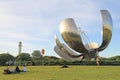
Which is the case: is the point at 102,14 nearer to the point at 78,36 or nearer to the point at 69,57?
the point at 78,36

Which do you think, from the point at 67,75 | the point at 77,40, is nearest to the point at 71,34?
the point at 77,40

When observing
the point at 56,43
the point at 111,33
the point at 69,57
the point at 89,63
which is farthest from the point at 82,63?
the point at 111,33

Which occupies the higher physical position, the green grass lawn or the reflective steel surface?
the reflective steel surface

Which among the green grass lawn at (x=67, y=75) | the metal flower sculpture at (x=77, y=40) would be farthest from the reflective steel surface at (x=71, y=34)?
the green grass lawn at (x=67, y=75)

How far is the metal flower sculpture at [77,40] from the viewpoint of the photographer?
34.5m

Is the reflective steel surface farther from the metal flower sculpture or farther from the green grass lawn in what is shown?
the green grass lawn

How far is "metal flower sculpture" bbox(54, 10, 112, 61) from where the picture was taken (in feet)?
113

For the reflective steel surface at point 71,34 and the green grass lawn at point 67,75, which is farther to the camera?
the reflective steel surface at point 71,34

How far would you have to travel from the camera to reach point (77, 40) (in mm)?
35094

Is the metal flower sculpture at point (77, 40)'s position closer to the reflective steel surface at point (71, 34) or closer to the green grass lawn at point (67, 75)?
the reflective steel surface at point (71, 34)

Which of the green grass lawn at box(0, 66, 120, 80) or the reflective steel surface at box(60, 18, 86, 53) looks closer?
the green grass lawn at box(0, 66, 120, 80)

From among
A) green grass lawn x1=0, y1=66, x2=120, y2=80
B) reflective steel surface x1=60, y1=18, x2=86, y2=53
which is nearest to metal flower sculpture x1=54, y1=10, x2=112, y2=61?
reflective steel surface x1=60, y1=18, x2=86, y2=53

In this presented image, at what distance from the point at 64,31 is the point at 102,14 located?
5.85m

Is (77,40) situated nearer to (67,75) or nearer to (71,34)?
(71,34)
